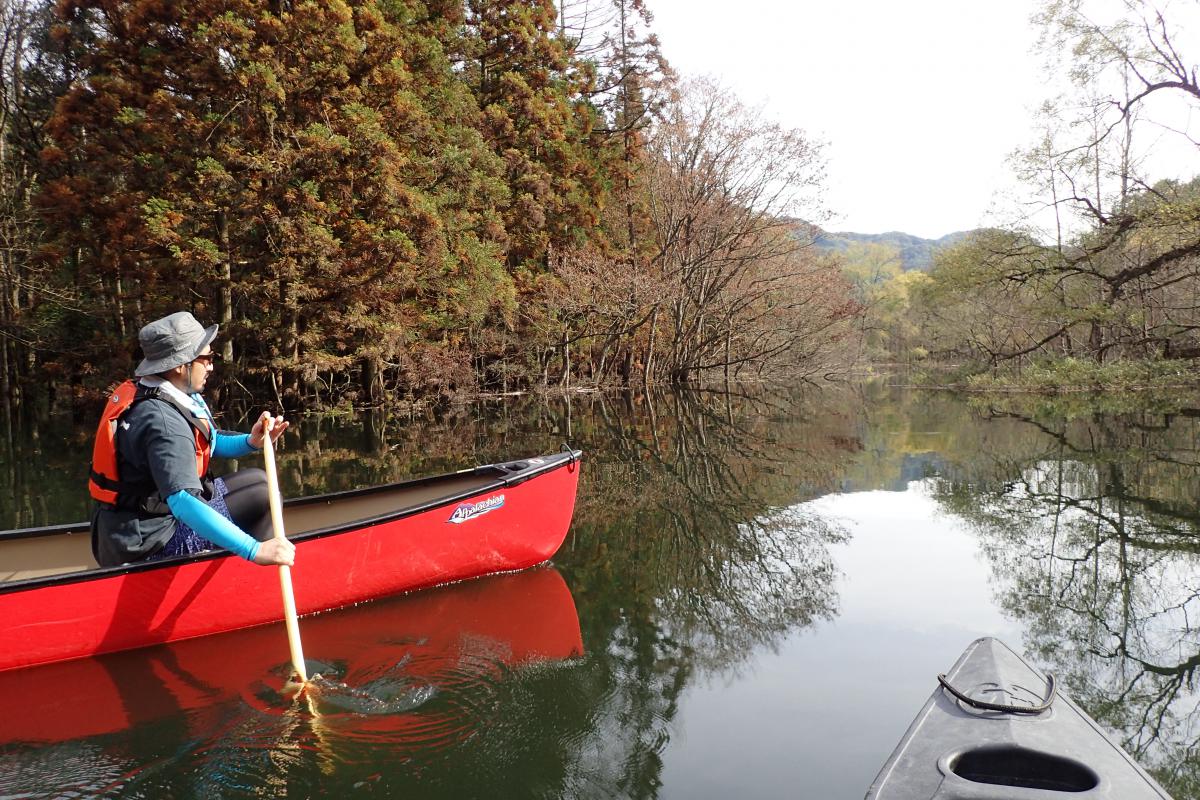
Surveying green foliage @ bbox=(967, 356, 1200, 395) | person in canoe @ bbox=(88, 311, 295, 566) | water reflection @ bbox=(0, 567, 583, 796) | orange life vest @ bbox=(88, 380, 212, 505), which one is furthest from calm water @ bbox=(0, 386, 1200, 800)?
green foliage @ bbox=(967, 356, 1200, 395)

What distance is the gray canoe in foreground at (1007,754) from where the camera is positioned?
1.96 meters

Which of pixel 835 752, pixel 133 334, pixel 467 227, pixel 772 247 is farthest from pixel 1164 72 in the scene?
pixel 133 334

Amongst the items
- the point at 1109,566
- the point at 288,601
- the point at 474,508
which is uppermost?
the point at 474,508

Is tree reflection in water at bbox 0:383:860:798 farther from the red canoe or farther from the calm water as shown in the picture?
the red canoe

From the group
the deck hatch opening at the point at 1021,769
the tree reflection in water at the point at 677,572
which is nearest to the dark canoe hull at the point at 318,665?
the tree reflection in water at the point at 677,572

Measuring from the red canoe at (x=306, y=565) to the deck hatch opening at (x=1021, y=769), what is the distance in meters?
2.92

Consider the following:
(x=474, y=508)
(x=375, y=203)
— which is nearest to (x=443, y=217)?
(x=375, y=203)

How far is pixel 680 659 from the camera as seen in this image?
3.59 metres

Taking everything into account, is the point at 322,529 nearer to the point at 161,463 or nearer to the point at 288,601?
the point at 288,601

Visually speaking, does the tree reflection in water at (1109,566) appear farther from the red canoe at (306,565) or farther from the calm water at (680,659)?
the red canoe at (306,565)

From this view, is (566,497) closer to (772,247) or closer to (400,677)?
(400,677)

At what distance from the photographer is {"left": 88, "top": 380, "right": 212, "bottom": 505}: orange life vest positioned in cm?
329

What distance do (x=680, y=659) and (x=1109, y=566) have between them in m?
3.38

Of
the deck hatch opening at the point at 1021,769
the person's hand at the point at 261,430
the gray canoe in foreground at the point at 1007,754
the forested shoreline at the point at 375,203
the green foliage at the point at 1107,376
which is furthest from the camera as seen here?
the green foliage at the point at 1107,376
